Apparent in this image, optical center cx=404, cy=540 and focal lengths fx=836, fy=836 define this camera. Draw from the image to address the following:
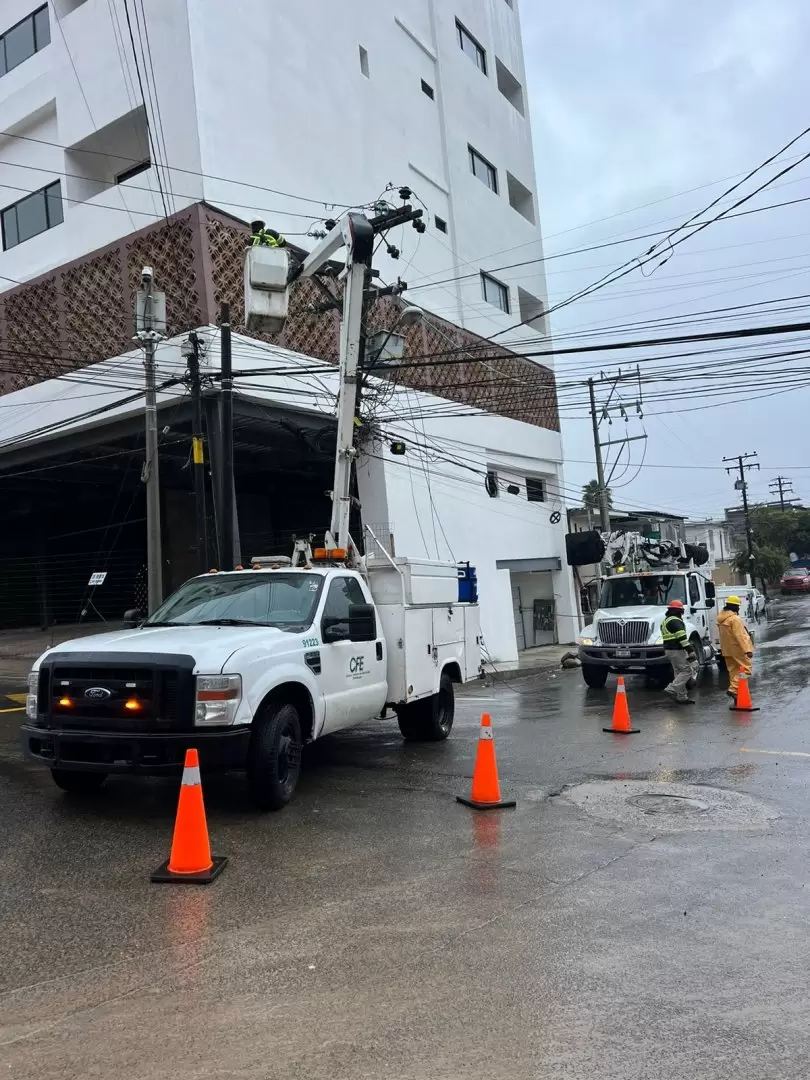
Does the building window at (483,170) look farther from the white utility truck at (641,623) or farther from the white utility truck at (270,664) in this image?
the white utility truck at (270,664)

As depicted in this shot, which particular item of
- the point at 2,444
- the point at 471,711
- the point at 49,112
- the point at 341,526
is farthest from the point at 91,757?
the point at 49,112

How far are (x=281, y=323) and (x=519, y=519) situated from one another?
17701 mm

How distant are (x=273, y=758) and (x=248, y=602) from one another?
1.76 meters

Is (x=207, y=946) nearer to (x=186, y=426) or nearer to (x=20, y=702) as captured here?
(x=20, y=702)

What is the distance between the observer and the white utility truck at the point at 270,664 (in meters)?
6.02

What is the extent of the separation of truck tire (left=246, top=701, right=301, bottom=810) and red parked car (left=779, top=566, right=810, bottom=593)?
68.1m

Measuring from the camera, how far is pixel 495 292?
2947 centimetres

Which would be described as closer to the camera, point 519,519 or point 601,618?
point 601,618

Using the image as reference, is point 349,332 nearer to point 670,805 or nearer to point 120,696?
point 120,696

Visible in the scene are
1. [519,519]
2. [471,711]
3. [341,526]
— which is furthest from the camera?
[519,519]

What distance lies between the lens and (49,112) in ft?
69.0

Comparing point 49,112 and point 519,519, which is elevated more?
point 49,112

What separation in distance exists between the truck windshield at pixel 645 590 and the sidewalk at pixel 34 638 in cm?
1288

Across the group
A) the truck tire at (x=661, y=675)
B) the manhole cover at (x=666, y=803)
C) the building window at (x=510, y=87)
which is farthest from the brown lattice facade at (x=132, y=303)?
the building window at (x=510, y=87)
